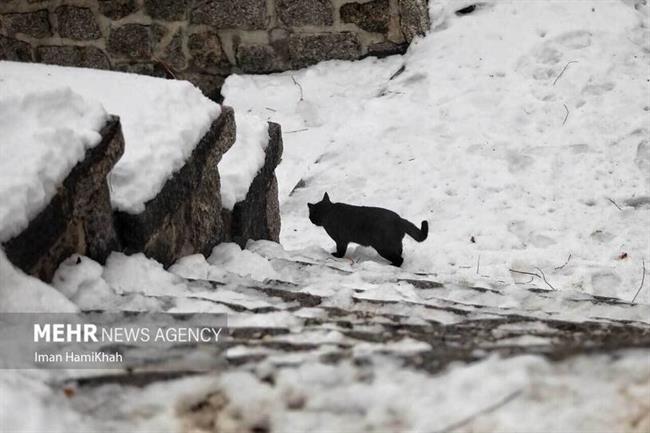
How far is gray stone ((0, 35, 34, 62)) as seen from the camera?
611 centimetres

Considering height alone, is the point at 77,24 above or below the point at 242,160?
above

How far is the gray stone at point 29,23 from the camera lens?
5.99 meters

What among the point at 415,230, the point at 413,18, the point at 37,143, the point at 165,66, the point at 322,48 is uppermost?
the point at 37,143

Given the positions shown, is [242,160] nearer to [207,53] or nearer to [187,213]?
[187,213]

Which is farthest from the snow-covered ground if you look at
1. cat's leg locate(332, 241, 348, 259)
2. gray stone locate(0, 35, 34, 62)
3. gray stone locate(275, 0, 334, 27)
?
gray stone locate(0, 35, 34, 62)

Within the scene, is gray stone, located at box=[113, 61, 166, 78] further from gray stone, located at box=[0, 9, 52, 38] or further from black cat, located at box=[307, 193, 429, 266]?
black cat, located at box=[307, 193, 429, 266]

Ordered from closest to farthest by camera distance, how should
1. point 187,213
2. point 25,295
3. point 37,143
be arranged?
point 25,295 < point 37,143 < point 187,213

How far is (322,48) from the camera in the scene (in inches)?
233

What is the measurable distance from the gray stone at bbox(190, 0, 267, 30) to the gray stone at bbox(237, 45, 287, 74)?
0.51ft

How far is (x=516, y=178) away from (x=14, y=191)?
3.26m

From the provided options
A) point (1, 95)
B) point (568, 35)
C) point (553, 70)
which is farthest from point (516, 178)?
point (1, 95)

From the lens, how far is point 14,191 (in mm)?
1877

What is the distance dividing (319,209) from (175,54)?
2.44m

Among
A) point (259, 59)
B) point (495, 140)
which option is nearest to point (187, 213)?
point (495, 140)
